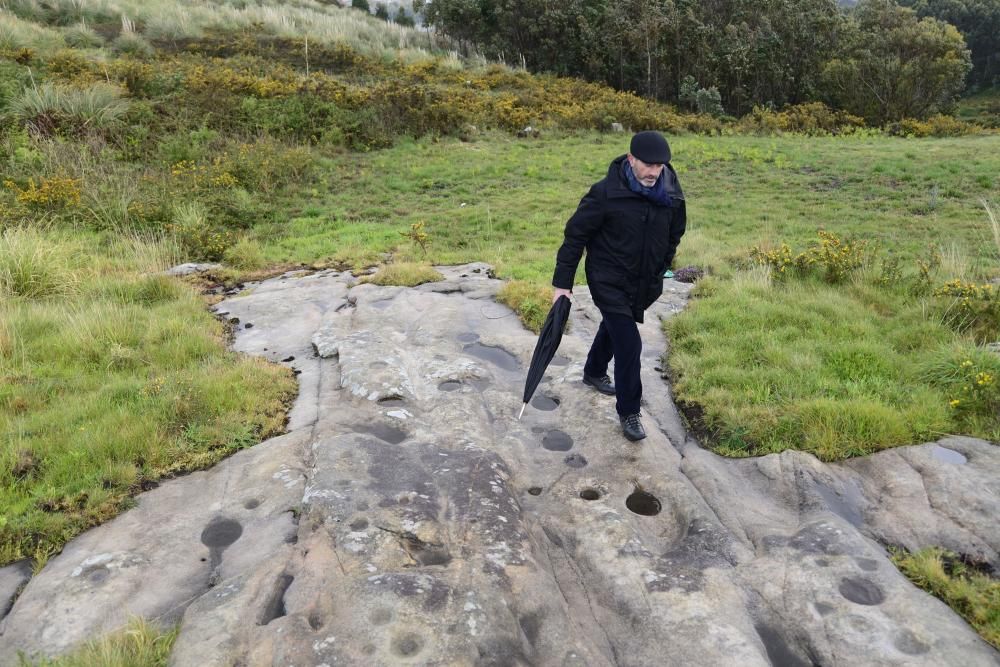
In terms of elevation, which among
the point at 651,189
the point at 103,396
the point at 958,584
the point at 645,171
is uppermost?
the point at 645,171

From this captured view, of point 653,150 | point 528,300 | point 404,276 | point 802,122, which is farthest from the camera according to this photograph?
point 802,122

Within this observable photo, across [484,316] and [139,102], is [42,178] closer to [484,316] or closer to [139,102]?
[139,102]

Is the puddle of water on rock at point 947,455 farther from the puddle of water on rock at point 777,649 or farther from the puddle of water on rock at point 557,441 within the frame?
the puddle of water on rock at point 557,441

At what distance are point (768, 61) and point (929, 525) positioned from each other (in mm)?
28377

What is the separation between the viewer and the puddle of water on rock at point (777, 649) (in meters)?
2.96

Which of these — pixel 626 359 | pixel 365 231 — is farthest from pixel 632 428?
pixel 365 231

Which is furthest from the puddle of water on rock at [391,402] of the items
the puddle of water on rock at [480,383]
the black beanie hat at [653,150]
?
the black beanie hat at [653,150]

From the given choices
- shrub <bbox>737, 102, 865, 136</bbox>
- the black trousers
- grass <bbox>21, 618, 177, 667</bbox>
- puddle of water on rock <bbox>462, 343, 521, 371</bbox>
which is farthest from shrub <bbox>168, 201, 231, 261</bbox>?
shrub <bbox>737, 102, 865, 136</bbox>

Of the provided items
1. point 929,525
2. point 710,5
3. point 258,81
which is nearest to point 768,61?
point 710,5

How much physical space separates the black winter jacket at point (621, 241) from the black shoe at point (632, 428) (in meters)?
0.77

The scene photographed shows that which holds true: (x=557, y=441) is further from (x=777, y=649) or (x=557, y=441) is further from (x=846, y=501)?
(x=777, y=649)

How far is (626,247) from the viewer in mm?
4578

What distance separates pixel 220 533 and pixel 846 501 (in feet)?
12.8

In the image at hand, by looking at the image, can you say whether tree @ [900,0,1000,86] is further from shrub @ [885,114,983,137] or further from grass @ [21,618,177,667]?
grass @ [21,618,177,667]
